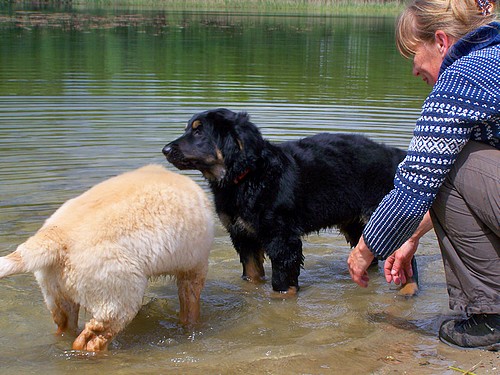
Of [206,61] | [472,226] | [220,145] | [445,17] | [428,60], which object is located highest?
[445,17]

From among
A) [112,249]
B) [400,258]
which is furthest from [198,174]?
[112,249]

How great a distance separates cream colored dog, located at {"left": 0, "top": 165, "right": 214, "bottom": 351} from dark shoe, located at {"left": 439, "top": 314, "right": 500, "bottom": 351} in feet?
5.43

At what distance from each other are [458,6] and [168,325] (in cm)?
279

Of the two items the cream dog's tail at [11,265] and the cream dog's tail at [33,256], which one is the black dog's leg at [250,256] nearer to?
the cream dog's tail at [33,256]

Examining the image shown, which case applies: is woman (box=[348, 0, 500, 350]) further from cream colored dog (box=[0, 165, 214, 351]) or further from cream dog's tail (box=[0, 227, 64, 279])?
cream dog's tail (box=[0, 227, 64, 279])

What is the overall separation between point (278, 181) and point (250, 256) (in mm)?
699

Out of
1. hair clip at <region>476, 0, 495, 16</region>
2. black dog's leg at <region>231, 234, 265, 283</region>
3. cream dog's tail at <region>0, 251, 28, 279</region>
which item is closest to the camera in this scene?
cream dog's tail at <region>0, 251, 28, 279</region>

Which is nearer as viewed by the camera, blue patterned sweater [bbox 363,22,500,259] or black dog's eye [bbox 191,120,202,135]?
blue patterned sweater [bbox 363,22,500,259]

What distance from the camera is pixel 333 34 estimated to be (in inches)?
1175

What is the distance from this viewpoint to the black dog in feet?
18.5

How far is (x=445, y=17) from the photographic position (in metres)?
4.05

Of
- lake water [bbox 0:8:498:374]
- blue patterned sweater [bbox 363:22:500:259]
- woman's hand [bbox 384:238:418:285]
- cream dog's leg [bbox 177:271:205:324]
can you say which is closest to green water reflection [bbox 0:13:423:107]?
lake water [bbox 0:8:498:374]

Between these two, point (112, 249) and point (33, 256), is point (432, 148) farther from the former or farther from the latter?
point (33, 256)

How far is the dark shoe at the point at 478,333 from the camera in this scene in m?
4.26
